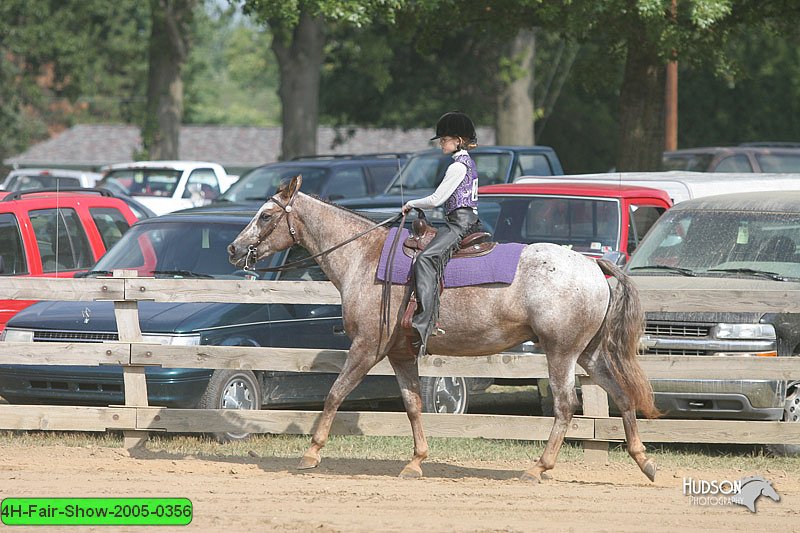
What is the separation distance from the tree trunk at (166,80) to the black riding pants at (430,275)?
89.0ft

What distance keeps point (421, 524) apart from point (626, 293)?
253 centimetres

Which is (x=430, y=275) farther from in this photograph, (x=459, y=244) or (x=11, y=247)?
(x=11, y=247)

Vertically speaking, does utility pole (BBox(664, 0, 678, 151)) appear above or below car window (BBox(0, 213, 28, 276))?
above

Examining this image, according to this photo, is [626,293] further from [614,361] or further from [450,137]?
[450,137]

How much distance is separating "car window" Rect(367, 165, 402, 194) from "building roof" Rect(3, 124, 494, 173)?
42.8 m

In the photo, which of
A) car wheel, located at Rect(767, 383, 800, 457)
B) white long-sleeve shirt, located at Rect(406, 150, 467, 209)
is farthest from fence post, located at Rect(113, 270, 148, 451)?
car wheel, located at Rect(767, 383, 800, 457)

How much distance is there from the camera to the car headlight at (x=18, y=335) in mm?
11156

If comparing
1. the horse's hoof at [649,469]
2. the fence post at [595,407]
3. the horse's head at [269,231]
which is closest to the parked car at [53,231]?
the horse's head at [269,231]

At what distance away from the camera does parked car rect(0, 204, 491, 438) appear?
1074cm

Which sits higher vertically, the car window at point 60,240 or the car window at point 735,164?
the car window at point 735,164

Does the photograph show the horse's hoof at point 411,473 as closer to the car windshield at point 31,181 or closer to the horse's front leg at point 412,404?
the horse's front leg at point 412,404

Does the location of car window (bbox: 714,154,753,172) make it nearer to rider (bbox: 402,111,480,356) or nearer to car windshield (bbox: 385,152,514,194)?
car windshield (bbox: 385,152,514,194)

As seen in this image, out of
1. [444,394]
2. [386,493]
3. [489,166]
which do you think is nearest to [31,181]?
[489,166]

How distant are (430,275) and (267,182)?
1145cm
